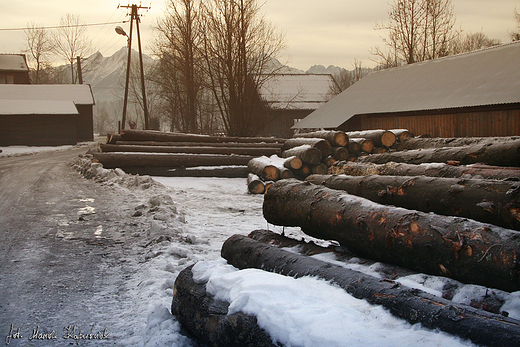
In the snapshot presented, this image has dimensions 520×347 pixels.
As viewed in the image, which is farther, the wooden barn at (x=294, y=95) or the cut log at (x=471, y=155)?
the wooden barn at (x=294, y=95)

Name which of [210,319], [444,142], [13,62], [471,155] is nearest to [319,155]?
[444,142]

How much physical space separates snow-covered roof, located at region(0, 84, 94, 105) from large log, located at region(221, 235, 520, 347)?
43554mm

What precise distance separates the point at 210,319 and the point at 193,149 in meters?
13.0

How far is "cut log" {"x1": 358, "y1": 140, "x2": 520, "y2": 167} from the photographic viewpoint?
246 inches

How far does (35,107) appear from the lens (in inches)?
1494

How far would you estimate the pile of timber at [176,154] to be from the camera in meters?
14.0

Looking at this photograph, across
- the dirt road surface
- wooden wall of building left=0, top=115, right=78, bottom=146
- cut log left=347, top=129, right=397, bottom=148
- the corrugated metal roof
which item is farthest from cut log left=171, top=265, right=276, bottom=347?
wooden wall of building left=0, top=115, right=78, bottom=146

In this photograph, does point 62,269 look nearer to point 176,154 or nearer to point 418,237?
point 418,237

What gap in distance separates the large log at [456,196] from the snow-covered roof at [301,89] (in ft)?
128

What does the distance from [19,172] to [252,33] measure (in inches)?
563

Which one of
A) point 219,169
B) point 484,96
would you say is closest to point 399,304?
point 219,169

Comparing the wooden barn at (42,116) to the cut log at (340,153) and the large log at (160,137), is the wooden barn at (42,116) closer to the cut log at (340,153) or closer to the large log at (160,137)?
the large log at (160,137)

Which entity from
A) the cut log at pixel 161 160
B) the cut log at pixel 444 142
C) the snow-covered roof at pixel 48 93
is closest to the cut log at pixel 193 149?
the cut log at pixel 161 160

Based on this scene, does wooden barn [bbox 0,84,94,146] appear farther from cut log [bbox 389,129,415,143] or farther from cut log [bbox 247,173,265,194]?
cut log [bbox 389,129,415,143]
